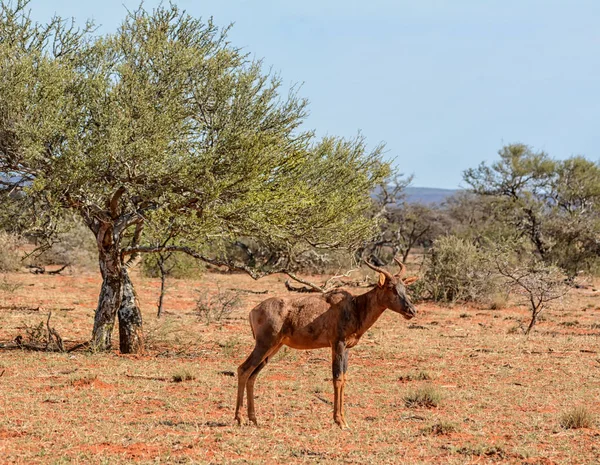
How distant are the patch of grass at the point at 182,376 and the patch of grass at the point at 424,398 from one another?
3687 millimetres

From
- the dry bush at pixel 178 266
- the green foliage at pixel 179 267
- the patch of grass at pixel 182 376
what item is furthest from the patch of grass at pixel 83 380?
the green foliage at pixel 179 267

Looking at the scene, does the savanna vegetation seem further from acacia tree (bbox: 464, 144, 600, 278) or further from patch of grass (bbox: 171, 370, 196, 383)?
acacia tree (bbox: 464, 144, 600, 278)

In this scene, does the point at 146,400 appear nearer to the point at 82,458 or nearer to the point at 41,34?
the point at 82,458

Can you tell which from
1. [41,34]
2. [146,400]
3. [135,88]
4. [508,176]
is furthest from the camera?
[508,176]

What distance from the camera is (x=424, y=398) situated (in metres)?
10.9

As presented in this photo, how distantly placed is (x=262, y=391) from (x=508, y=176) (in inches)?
→ 1296

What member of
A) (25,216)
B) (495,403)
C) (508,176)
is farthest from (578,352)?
(508,176)

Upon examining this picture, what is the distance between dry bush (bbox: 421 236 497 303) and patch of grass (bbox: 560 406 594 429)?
19.3 metres

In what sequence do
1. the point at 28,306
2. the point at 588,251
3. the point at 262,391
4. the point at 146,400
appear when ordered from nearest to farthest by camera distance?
the point at 146,400 → the point at 262,391 → the point at 28,306 → the point at 588,251

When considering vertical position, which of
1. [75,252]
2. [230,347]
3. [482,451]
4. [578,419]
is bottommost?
[482,451]

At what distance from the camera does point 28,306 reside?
77.5 feet

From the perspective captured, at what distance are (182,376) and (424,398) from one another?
409 centimetres

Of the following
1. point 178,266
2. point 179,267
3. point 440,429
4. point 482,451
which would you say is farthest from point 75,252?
point 482,451

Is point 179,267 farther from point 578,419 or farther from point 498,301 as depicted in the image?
point 578,419
